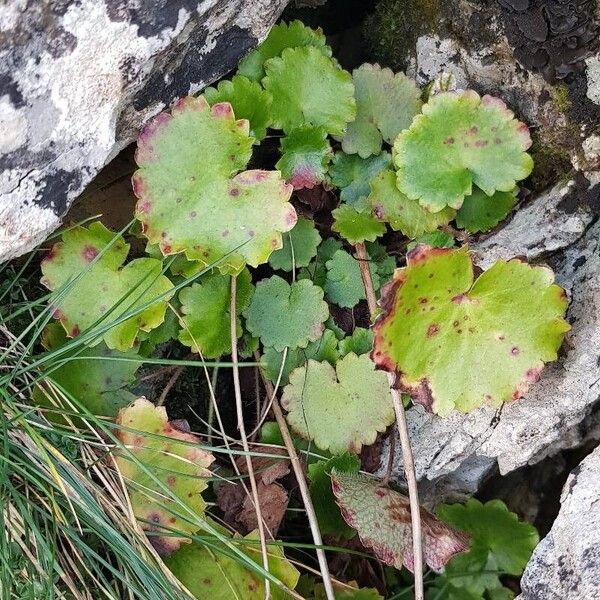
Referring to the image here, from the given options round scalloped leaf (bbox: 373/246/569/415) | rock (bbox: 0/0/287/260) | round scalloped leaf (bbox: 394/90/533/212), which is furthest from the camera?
round scalloped leaf (bbox: 394/90/533/212)

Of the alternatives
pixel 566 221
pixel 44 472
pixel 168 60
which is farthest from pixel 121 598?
pixel 566 221

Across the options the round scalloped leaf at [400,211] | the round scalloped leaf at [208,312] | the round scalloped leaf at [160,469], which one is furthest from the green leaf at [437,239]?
the round scalloped leaf at [160,469]

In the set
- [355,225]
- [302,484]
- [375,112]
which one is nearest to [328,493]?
[302,484]

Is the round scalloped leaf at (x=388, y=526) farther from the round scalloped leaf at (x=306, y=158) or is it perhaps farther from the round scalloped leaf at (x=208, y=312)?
the round scalloped leaf at (x=306, y=158)

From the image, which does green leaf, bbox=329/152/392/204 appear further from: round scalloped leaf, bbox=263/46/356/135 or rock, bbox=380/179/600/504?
rock, bbox=380/179/600/504

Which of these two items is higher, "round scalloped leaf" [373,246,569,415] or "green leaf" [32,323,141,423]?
"green leaf" [32,323,141,423]

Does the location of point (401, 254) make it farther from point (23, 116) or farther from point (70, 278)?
point (23, 116)

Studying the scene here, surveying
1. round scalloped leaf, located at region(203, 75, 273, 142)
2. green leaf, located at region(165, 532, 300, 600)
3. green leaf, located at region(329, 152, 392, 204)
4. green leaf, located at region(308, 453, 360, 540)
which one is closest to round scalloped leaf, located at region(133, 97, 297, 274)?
round scalloped leaf, located at region(203, 75, 273, 142)

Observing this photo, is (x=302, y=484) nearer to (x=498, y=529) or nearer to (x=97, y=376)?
(x=97, y=376)
